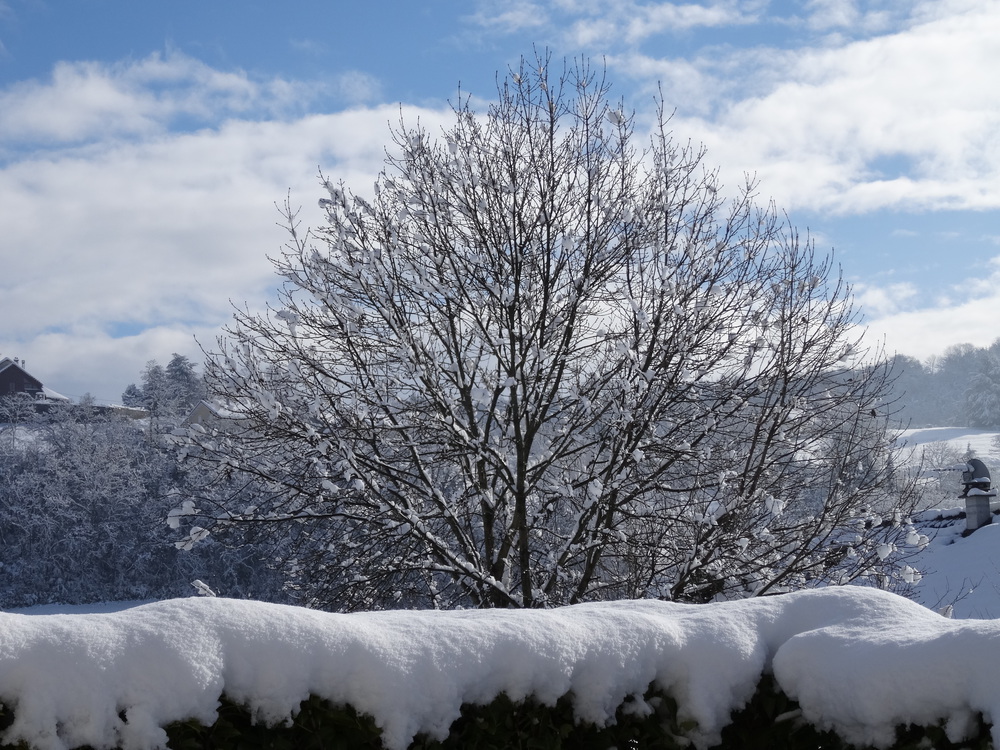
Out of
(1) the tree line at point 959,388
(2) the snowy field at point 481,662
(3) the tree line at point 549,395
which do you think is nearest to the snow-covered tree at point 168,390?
(3) the tree line at point 549,395

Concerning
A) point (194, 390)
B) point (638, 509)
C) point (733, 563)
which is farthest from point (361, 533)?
point (194, 390)

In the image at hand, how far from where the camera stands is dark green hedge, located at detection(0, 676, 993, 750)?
216 cm

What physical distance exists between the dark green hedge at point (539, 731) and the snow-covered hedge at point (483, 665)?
0.09 ft

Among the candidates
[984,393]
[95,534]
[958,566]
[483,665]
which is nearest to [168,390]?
[95,534]

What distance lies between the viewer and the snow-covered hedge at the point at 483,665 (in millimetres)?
2014

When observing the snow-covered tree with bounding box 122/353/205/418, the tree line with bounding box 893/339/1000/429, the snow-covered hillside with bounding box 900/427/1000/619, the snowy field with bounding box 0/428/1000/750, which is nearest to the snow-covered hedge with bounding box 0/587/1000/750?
the snowy field with bounding box 0/428/1000/750

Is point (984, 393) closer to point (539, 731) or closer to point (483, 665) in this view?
point (539, 731)

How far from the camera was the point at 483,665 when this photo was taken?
2.35 m

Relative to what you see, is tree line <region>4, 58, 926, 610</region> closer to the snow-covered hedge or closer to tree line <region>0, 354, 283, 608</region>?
the snow-covered hedge

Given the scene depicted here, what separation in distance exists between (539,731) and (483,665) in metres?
0.28

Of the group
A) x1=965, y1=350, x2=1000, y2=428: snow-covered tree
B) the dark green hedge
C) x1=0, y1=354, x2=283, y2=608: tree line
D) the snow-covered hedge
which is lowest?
x1=0, y1=354, x2=283, y2=608: tree line

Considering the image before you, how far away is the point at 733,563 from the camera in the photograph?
25.7 feet

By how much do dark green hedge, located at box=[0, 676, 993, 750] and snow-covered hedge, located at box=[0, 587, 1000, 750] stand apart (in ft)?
0.09

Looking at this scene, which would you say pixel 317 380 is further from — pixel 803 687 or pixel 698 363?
pixel 803 687
